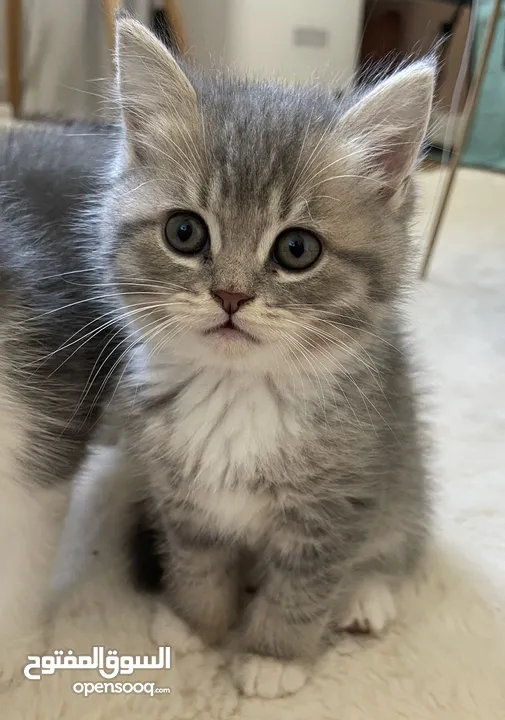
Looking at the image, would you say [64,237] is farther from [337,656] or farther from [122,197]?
[337,656]

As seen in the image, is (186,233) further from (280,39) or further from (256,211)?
(280,39)

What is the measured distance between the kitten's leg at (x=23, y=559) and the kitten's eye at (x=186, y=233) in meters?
0.34

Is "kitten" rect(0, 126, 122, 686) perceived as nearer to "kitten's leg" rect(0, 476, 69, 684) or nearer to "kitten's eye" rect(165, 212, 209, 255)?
"kitten's leg" rect(0, 476, 69, 684)

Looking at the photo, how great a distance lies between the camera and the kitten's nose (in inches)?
30.0

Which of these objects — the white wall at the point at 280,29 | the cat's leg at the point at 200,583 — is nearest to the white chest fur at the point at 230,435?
the cat's leg at the point at 200,583

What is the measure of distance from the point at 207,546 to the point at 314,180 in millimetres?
489

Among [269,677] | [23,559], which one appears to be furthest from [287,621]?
[23,559]

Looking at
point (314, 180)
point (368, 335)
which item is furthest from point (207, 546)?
point (314, 180)

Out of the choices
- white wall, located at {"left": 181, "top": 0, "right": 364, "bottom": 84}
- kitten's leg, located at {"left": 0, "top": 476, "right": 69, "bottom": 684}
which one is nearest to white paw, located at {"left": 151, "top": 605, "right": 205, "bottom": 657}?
kitten's leg, located at {"left": 0, "top": 476, "right": 69, "bottom": 684}

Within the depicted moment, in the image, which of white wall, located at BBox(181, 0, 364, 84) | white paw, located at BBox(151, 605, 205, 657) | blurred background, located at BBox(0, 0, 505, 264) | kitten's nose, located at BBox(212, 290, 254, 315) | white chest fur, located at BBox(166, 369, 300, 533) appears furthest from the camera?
white wall, located at BBox(181, 0, 364, 84)

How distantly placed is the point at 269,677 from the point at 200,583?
0.15m

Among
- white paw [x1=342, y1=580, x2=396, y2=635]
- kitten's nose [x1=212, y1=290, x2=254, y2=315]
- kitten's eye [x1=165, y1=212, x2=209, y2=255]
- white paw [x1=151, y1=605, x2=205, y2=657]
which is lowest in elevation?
white paw [x1=151, y1=605, x2=205, y2=657]

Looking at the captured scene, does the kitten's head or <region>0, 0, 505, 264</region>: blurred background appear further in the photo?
<region>0, 0, 505, 264</region>: blurred background

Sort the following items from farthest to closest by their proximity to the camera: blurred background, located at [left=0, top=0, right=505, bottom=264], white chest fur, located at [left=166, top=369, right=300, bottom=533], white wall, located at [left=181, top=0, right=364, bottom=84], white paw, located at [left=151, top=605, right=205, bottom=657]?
white wall, located at [left=181, top=0, right=364, bottom=84]
blurred background, located at [left=0, top=0, right=505, bottom=264]
white paw, located at [left=151, top=605, right=205, bottom=657]
white chest fur, located at [left=166, top=369, right=300, bottom=533]
